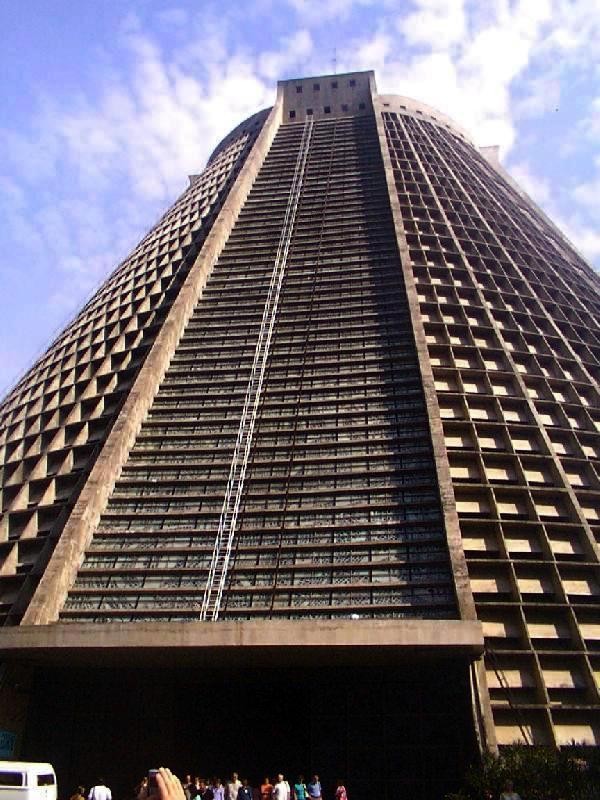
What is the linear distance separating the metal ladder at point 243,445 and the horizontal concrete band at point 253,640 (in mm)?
1742

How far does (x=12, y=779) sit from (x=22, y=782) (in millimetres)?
176

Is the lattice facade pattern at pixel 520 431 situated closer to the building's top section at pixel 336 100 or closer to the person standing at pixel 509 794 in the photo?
the person standing at pixel 509 794

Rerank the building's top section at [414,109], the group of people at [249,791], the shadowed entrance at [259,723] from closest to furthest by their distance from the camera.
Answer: the group of people at [249,791], the shadowed entrance at [259,723], the building's top section at [414,109]

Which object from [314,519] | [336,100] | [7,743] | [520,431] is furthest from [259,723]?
[336,100]

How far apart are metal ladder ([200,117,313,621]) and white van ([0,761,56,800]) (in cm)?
546

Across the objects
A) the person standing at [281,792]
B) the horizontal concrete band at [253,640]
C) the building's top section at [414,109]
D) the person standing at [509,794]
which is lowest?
the person standing at [509,794]

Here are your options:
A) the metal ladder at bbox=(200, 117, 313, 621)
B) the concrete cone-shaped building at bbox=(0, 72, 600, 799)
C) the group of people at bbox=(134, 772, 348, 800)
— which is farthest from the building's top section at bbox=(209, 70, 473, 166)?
the group of people at bbox=(134, 772, 348, 800)

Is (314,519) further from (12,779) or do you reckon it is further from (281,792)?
(12,779)

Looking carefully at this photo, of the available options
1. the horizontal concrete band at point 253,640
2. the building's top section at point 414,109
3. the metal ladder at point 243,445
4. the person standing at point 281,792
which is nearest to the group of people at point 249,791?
the person standing at point 281,792

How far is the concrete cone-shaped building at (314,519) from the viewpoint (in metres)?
15.8

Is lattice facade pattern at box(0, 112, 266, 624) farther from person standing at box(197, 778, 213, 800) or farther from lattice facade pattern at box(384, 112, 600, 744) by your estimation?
lattice facade pattern at box(384, 112, 600, 744)

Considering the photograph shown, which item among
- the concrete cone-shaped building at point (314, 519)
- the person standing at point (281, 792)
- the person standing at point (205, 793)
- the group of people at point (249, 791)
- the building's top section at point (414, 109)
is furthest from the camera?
the building's top section at point (414, 109)

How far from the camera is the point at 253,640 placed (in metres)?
14.8

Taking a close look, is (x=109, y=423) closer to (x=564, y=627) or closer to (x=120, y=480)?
(x=120, y=480)
